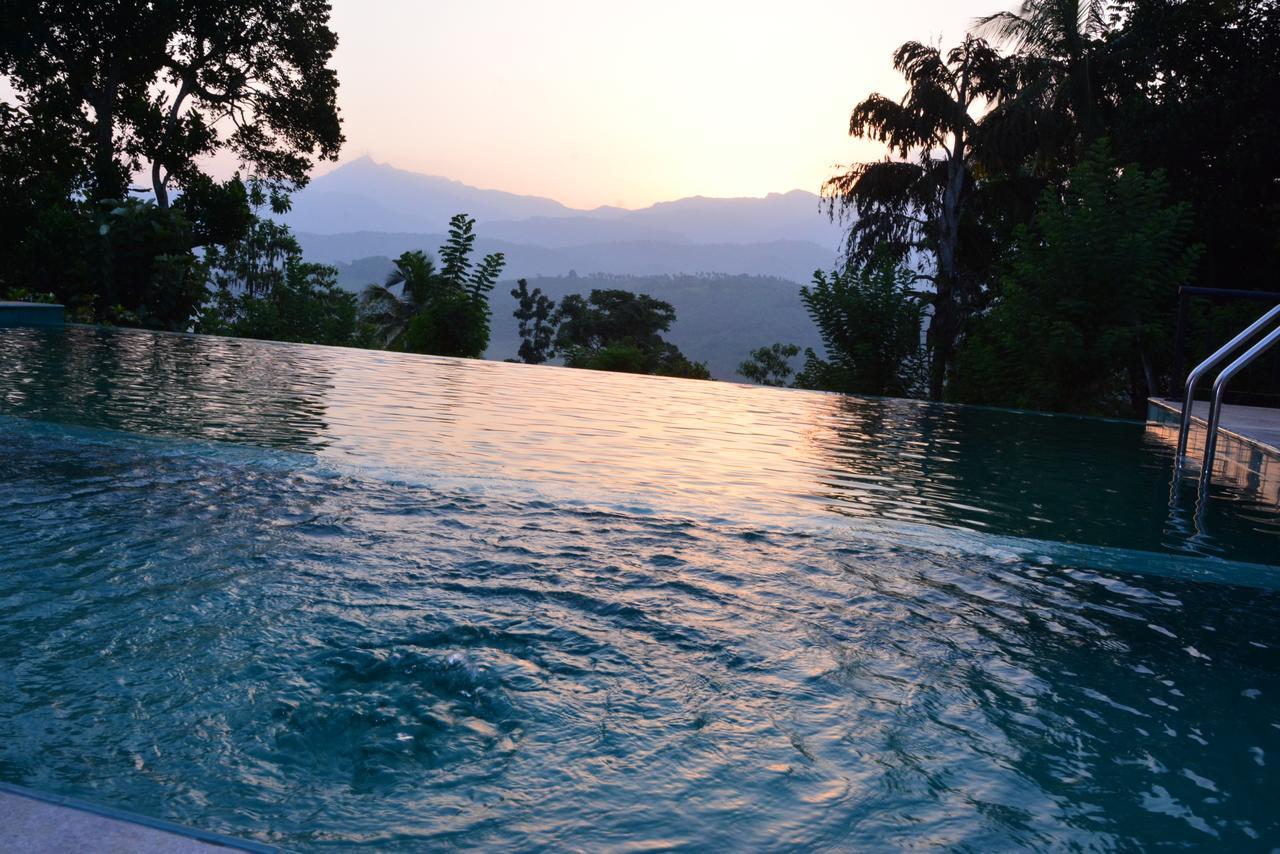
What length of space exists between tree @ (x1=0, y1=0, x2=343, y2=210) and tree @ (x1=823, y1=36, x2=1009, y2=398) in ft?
45.2

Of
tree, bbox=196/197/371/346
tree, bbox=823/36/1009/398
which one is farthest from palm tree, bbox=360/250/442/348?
tree, bbox=823/36/1009/398

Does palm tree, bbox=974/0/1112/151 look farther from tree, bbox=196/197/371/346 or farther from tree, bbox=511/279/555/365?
tree, bbox=511/279/555/365

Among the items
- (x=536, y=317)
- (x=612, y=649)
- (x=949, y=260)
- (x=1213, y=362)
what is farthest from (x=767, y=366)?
(x=612, y=649)

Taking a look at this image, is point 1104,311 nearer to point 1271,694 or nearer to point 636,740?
point 1271,694

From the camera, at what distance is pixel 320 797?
6.63ft

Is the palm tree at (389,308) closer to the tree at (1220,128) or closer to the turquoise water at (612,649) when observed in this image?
the tree at (1220,128)

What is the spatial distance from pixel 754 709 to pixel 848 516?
2.33 m

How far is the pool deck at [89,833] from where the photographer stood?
57.5 inches

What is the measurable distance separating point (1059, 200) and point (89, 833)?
19.5 metres

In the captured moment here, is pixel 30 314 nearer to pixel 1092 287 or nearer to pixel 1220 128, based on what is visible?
pixel 1092 287

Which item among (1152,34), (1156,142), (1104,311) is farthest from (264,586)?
(1152,34)

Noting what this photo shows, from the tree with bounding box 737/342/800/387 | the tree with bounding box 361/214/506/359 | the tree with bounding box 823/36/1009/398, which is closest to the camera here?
the tree with bounding box 361/214/506/359

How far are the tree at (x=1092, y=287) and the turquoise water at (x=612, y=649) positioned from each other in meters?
5.99

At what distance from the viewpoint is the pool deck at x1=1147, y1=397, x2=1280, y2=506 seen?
6168 mm
